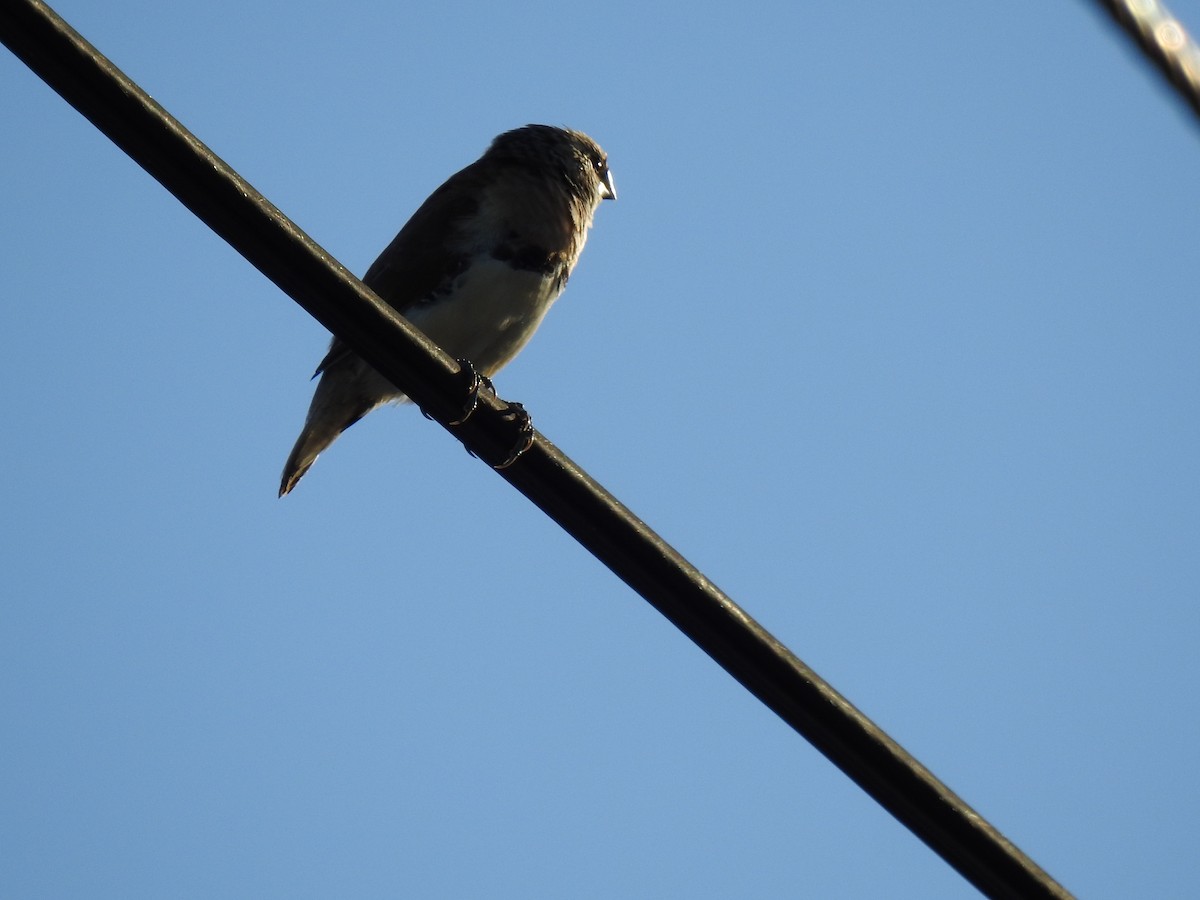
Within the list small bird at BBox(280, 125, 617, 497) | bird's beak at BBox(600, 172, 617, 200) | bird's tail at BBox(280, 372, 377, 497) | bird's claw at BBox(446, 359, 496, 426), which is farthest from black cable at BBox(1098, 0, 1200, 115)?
bird's beak at BBox(600, 172, 617, 200)

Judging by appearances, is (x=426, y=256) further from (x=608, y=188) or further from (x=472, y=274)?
(x=608, y=188)

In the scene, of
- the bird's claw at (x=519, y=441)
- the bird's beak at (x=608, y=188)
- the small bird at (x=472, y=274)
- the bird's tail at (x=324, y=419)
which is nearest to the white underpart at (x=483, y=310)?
the small bird at (x=472, y=274)

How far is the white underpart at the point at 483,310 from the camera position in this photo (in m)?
5.03

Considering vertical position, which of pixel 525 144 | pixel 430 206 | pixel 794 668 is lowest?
pixel 794 668

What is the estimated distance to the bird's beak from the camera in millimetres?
6286

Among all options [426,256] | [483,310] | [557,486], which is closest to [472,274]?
[483,310]

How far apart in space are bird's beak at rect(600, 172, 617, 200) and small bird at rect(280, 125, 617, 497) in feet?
1.74

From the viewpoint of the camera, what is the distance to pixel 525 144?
6.02 metres

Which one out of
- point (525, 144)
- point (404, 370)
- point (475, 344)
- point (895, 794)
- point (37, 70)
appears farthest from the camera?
point (525, 144)

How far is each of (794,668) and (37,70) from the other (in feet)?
5.26

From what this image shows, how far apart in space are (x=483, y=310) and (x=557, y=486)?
101 inches

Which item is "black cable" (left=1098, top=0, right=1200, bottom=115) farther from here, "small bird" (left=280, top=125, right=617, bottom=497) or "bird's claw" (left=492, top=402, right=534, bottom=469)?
"small bird" (left=280, top=125, right=617, bottom=497)


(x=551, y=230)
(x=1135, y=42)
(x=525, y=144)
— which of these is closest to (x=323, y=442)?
(x=551, y=230)

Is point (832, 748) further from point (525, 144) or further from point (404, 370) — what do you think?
point (525, 144)
